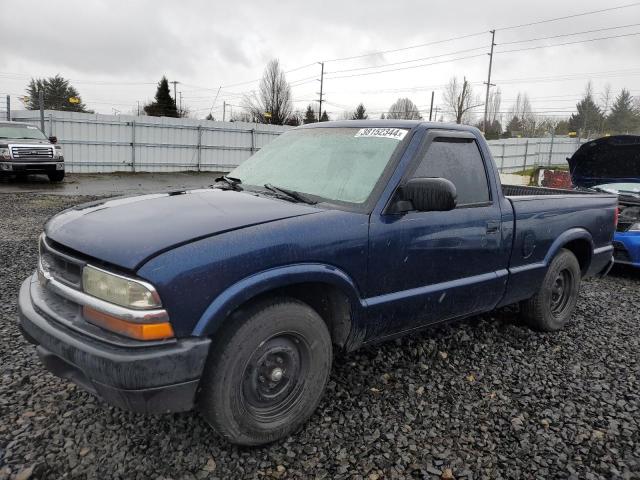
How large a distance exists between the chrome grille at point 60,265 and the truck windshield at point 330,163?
1.28 m

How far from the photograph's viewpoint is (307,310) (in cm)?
247

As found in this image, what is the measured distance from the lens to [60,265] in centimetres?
238

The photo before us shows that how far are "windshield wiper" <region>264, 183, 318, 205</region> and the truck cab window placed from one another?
0.77m

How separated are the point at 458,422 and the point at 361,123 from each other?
2.05 metres

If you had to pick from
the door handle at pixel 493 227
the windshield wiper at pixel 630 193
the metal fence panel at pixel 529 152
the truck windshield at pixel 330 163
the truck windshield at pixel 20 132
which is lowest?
the door handle at pixel 493 227

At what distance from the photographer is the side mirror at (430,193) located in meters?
2.66

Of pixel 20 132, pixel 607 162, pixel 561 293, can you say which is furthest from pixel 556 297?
pixel 20 132

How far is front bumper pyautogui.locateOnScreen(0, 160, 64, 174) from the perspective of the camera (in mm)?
13289

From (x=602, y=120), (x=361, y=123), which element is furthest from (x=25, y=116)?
(x=602, y=120)

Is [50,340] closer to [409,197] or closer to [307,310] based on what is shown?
[307,310]

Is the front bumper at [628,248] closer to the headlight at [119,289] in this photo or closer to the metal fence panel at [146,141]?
the headlight at [119,289]

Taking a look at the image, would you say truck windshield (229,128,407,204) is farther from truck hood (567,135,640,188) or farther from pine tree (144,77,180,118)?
pine tree (144,77,180,118)

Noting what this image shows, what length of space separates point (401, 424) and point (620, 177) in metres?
6.42

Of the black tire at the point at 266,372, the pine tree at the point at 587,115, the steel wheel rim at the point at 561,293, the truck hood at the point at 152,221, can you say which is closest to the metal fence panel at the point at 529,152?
the steel wheel rim at the point at 561,293
